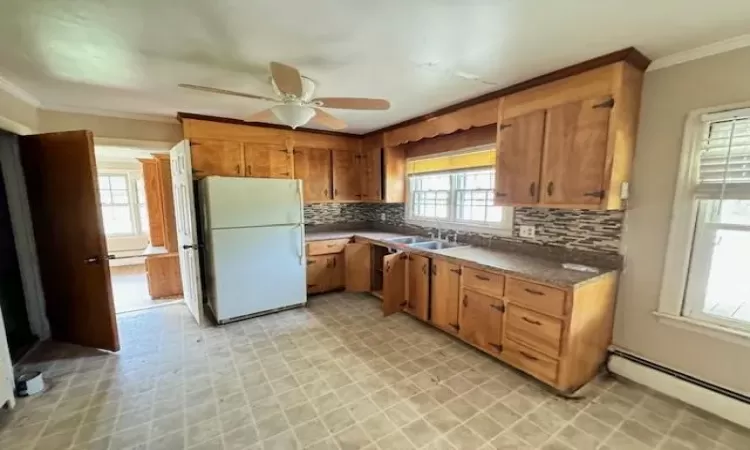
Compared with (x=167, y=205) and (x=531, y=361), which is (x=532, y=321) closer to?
(x=531, y=361)

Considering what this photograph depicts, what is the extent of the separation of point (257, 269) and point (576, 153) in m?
3.12

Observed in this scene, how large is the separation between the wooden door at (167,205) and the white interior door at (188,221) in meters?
0.88

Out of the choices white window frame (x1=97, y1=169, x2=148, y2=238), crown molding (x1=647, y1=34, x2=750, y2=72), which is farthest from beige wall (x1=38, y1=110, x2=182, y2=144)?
crown molding (x1=647, y1=34, x2=750, y2=72)

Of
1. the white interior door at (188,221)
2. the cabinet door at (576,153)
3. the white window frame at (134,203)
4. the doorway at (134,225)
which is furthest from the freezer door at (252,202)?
the white window frame at (134,203)

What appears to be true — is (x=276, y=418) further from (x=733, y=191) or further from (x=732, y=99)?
(x=732, y=99)

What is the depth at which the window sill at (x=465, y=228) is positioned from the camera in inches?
120

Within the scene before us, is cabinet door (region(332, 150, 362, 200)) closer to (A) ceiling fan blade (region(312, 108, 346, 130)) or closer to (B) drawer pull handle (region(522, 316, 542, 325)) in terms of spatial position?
(A) ceiling fan blade (region(312, 108, 346, 130))

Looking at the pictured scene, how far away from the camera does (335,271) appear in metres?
4.17

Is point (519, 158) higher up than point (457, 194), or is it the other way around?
point (519, 158)

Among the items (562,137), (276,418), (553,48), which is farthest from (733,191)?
(276,418)

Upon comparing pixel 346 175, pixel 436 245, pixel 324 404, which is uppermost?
pixel 346 175

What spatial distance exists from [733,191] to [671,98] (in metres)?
0.67

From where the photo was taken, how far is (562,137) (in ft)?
7.30

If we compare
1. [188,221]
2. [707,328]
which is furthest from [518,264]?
[188,221]
